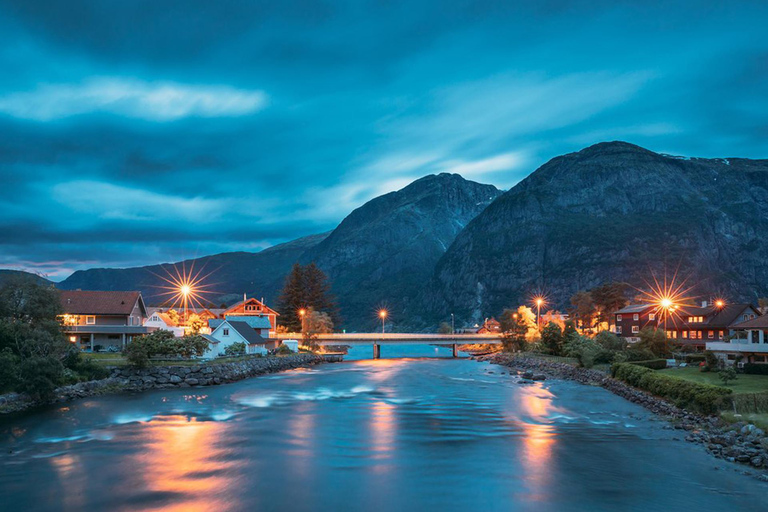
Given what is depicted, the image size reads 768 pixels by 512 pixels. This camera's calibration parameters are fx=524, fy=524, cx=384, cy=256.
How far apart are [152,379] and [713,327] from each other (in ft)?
272

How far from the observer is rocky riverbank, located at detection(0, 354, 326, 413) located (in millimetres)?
47031

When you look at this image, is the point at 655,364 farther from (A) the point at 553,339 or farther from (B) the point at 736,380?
(A) the point at 553,339

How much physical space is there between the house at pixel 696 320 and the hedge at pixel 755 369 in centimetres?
2618

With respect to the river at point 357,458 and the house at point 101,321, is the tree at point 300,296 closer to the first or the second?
the house at point 101,321

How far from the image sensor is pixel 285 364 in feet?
311

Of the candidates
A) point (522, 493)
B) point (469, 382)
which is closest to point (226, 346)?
point (469, 382)

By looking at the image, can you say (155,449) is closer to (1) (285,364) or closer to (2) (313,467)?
(2) (313,467)

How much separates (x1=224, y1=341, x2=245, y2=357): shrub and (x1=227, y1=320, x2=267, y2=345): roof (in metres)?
2.17

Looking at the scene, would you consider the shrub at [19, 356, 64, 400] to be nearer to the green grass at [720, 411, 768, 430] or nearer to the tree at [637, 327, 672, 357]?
the green grass at [720, 411, 768, 430]

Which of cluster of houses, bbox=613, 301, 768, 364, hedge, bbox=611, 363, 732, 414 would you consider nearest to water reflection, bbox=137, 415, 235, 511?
hedge, bbox=611, 363, 732, 414

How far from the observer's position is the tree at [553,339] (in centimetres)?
9938

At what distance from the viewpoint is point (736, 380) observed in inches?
1719

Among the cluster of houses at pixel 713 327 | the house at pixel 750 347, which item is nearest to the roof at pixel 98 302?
the house at pixel 750 347

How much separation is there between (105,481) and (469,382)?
178ft
